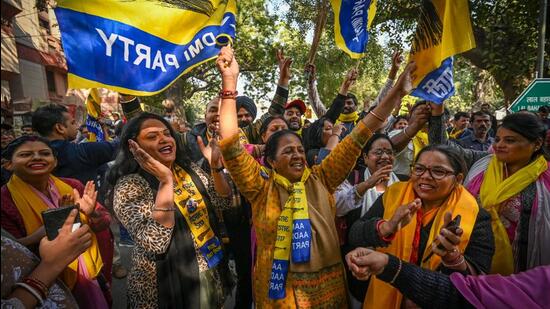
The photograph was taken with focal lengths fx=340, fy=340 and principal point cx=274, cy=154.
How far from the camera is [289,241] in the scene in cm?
189

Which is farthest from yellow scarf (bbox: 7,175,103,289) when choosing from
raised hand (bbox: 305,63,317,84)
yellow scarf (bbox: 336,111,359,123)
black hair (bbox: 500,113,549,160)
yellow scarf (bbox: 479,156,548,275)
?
yellow scarf (bbox: 336,111,359,123)

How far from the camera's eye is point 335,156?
2131 millimetres

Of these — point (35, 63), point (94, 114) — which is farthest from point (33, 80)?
point (94, 114)

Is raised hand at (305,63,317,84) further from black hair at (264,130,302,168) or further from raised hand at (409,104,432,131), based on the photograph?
black hair at (264,130,302,168)

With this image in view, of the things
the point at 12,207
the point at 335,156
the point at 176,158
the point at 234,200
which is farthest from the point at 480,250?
the point at 12,207

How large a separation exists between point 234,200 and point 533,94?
186 inches

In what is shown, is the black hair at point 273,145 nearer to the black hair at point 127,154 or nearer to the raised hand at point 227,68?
the raised hand at point 227,68

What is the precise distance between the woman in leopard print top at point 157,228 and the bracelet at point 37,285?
1.88 feet

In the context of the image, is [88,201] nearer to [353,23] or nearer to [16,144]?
[16,144]

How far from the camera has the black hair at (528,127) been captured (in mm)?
2193

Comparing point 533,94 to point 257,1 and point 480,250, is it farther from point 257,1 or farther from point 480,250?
point 257,1

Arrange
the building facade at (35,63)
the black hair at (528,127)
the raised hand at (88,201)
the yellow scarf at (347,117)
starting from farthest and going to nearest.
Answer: the building facade at (35,63)
the yellow scarf at (347,117)
the black hair at (528,127)
the raised hand at (88,201)

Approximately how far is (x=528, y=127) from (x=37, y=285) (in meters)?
2.74

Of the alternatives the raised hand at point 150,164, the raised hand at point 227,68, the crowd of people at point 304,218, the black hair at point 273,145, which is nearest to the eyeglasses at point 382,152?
the crowd of people at point 304,218
